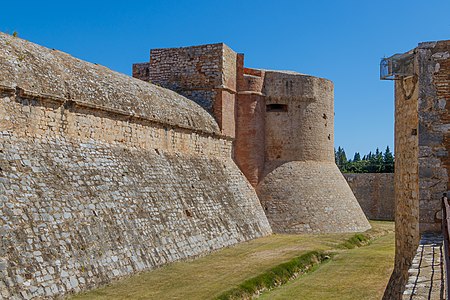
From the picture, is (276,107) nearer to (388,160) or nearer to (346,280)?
(346,280)

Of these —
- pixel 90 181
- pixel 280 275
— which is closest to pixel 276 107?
pixel 280 275

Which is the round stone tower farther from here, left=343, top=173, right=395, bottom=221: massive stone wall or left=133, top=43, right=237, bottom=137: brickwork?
left=343, top=173, right=395, bottom=221: massive stone wall

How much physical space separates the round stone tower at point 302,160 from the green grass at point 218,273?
4.14m

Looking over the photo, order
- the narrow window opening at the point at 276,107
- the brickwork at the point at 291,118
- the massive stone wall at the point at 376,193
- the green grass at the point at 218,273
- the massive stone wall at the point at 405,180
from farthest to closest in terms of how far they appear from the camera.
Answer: the massive stone wall at the point at 376,193 → the narrow window opening at the point at 276,107 → the brickwork at the point at 291,118 → the green grass at the point at 218,273 → the massive stone wall at the point at 405,180

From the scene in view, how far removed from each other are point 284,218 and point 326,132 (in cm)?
578

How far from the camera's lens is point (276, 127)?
2611 cm

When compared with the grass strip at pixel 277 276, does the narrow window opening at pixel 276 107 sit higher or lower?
higher

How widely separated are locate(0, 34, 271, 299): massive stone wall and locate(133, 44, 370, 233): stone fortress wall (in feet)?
13.1

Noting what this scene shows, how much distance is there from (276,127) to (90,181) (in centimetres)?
1406

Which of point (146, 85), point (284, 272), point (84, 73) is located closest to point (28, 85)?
point (84, 73)

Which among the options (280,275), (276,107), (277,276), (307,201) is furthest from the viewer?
(276,107)

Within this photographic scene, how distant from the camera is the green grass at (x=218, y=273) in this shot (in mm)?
11289

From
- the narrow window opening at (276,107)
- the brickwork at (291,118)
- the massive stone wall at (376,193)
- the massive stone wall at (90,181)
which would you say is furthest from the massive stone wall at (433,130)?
the massive stone wall at (376,193)

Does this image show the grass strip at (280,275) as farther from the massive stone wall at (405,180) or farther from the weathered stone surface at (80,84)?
the weathered stone surface at (80,84)
